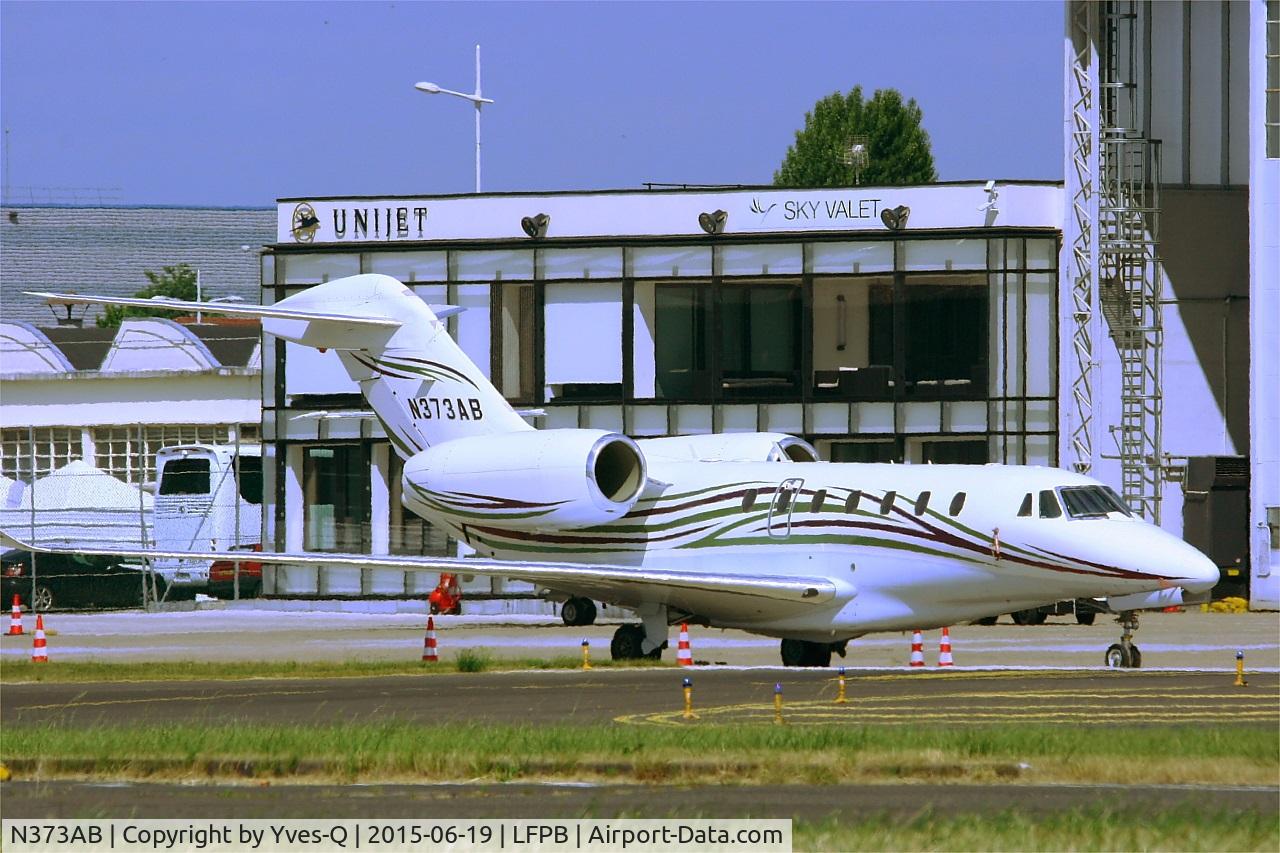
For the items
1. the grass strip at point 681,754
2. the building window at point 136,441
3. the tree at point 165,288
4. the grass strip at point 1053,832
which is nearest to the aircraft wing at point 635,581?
the grass strip at point 681,754

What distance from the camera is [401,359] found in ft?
94.1

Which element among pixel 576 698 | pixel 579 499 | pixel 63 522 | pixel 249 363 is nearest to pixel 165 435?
pixel 249 363

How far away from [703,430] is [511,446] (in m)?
17.6

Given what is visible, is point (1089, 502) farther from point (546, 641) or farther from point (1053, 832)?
point (1053, 832)

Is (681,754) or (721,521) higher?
(721,521)

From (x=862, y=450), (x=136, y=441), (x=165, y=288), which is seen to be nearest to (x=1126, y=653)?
(x=862, y=450)

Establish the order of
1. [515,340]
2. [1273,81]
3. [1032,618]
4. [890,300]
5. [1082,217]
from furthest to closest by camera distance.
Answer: [515,340] → [890,300] → [1082,217] → [1273,81] → [1032,618]

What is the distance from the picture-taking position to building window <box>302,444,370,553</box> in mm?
44750

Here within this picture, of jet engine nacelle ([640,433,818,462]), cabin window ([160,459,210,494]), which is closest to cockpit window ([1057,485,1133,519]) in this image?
jet engine nacelle ([640,433,818,462])

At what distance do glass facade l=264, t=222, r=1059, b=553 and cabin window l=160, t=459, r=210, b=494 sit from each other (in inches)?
109

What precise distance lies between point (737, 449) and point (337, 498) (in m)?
19.7

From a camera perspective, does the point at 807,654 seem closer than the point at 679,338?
Yes

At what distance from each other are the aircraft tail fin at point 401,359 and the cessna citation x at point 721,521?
3 cm

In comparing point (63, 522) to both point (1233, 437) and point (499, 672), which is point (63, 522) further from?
point (1233, 437)
